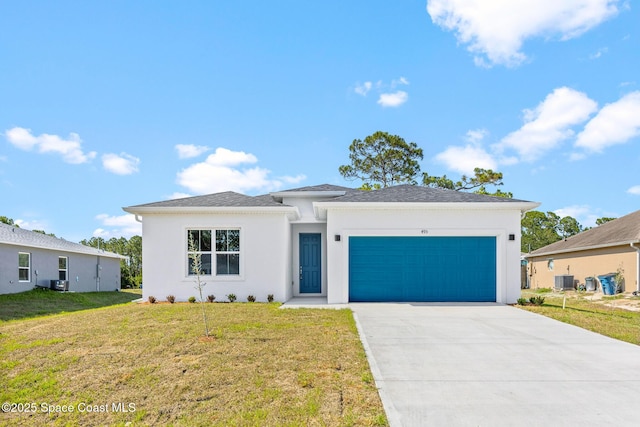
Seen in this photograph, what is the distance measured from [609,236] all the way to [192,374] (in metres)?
23.1

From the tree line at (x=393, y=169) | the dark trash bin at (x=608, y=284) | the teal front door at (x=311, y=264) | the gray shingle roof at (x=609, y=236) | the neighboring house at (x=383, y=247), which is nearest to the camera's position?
the neighboring house at (x=383, y=247)

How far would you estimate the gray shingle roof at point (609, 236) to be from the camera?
19.1 m

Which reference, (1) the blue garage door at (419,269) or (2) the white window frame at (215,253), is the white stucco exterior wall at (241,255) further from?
(1) the blue garage door at (419,269)

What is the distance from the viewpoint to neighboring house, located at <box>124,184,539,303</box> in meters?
12.5

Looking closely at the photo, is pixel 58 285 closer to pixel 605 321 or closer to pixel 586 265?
pixel 605 321

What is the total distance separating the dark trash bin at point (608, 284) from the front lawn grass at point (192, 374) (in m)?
16.2

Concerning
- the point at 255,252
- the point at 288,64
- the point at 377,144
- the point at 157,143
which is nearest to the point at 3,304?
the point at 157,143

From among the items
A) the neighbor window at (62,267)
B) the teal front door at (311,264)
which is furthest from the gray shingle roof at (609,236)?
the neighbor window at (62,267)

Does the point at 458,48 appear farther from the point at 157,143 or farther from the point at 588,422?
the point at 588,422

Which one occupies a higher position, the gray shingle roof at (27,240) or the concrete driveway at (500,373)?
the gray shingle roof at (27,240)

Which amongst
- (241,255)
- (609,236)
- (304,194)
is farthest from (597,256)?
(241,255)

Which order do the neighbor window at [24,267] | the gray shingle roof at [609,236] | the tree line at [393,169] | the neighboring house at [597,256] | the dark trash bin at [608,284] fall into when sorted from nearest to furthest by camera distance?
the neighboring house at [597,256]
the dark trash bin at [608,284]
the gray shingle roof at [609,236]
the neighbor window at [24,267]
the tree line at [393,169]

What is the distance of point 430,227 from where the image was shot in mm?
12609

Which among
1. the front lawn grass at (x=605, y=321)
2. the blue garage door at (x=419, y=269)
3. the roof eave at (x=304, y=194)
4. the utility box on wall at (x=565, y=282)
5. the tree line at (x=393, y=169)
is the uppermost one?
the tree line at (x=393, y=169)
